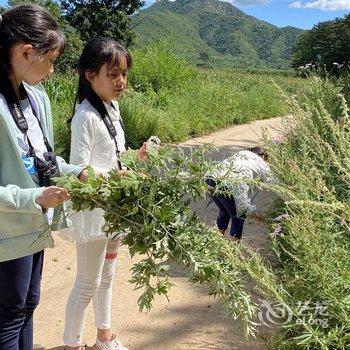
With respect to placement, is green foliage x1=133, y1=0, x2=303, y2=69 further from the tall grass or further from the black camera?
A: the black camera

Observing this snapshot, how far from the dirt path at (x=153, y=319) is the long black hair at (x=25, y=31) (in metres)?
1.70

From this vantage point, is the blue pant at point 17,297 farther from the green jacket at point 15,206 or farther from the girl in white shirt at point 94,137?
the girl in white shirt at point 94,137

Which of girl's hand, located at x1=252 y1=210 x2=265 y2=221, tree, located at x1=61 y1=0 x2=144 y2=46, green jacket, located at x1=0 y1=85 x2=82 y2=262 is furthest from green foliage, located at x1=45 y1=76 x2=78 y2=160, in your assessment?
tree, located at x1=61 y1=0 x2=144 y2=46

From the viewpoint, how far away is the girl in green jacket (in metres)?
1.56

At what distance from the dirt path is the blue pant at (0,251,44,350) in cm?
78

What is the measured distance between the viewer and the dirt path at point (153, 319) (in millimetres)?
2639

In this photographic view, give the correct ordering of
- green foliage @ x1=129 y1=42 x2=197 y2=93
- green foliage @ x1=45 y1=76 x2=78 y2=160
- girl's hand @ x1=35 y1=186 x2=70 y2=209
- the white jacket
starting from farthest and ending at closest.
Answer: green foliage @ x1=129 y1=42 x2=197 y2=93 → green foliage @ x1=45 y1=76 x2=78 y2=160 → the white jacket → girl's hand @ x1=35 y1=186 x2=70 y2=209

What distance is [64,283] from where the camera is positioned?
3.33 meters

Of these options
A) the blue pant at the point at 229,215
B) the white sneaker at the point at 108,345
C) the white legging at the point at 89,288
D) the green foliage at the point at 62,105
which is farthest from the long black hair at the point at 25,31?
the green foliage at the point at 62,105

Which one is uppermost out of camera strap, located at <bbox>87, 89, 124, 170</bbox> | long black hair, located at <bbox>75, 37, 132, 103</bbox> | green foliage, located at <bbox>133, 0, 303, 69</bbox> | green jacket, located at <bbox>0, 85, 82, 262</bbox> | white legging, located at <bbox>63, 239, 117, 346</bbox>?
green foliage, located at <bbox>133, 0, 303, 69</bbox>

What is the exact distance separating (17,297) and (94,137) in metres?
0.76

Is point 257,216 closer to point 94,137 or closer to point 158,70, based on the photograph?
point 94,137

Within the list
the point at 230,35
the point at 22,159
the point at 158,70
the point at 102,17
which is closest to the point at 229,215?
the point at 22,159

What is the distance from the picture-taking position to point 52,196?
1512mm
